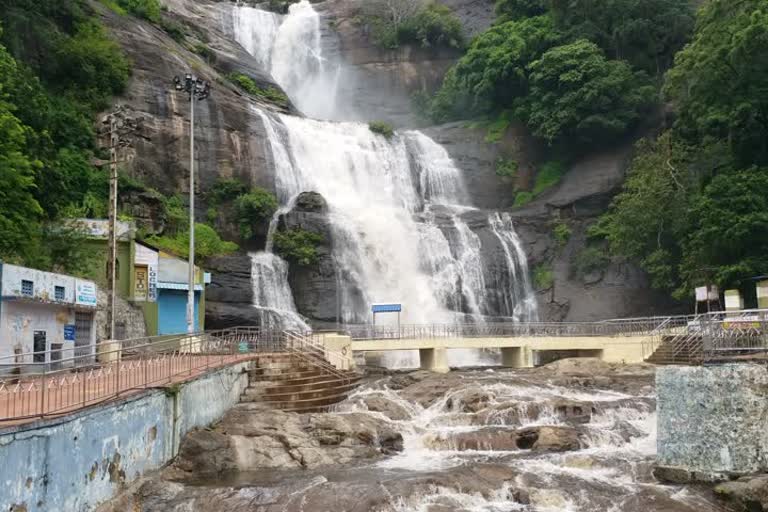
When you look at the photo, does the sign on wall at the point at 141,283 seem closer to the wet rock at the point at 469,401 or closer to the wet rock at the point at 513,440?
the wet rock at the point at 469,401

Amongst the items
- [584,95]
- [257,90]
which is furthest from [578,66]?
[257,90]

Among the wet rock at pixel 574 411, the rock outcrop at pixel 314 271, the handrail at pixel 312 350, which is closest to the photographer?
the wet rock at pixel 574 411

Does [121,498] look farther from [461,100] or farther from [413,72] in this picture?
[413,72]

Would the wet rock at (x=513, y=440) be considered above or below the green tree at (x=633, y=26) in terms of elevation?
below

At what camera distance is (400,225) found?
142ft

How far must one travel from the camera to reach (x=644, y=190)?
132 ft

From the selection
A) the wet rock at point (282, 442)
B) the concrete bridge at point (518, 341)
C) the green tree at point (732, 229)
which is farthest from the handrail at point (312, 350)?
the green tree at point (732, 229)

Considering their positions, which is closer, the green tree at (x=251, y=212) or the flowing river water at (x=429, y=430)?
the flowing river water at (x=429, y=430)

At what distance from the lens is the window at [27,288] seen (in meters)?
19.5

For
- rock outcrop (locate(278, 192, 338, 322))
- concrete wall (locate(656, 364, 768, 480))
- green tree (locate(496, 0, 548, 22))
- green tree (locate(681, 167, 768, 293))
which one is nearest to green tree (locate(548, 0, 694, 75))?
green tree (locate(496, 0, 548, 22))

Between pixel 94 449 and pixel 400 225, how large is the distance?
33.0m

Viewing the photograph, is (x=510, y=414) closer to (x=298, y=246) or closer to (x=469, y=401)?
(x=469, y=401)

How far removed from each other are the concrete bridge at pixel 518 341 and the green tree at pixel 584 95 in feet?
65.1

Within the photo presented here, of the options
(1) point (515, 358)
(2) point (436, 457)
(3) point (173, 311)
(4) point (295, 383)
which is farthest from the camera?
(1) point (515, 358)
